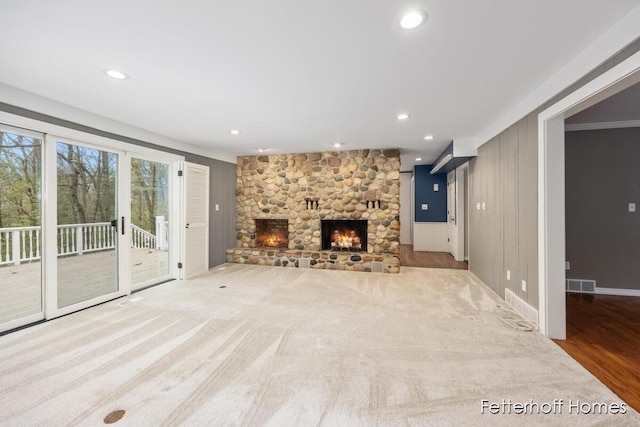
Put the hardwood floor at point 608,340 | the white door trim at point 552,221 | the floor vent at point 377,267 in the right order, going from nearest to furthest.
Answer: the hardwood floor at point 608,340 → the white door trim at point 552,221 → the floor vent at point 377,267

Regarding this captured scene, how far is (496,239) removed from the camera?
3.67m

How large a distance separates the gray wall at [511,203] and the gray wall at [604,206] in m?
1.09

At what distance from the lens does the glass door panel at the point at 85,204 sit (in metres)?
3.20

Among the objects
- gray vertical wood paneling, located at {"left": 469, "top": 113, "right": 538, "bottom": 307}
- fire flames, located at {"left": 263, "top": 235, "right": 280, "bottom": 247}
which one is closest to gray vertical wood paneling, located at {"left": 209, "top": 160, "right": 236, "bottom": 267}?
fire flames, located at {"left": 263, "top": 235, "right": 280, "bottom": 247}

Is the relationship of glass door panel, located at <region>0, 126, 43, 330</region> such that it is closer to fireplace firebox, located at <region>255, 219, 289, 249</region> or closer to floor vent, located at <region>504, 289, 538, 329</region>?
fireplace firebox, located at <region>255, 219, 289, 249</region>

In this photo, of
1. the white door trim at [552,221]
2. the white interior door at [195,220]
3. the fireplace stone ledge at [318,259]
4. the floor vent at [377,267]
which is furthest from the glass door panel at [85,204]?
the white door trim at [552,221]

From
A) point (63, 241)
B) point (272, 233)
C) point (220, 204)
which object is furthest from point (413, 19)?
point (63, 241)

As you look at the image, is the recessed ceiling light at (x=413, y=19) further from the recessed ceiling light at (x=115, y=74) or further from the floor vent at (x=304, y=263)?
the floor vent at (x=304, y=263)

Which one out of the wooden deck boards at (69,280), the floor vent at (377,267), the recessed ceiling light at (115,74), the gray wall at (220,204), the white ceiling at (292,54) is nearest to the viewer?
the white ceiling at (292,54)

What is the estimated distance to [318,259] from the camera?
5.34 m

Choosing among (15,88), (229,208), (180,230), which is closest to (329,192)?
(229,208)

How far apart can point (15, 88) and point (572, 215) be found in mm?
6780

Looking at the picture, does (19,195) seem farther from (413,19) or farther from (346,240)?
(346,240)

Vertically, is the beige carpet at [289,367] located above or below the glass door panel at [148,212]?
below
